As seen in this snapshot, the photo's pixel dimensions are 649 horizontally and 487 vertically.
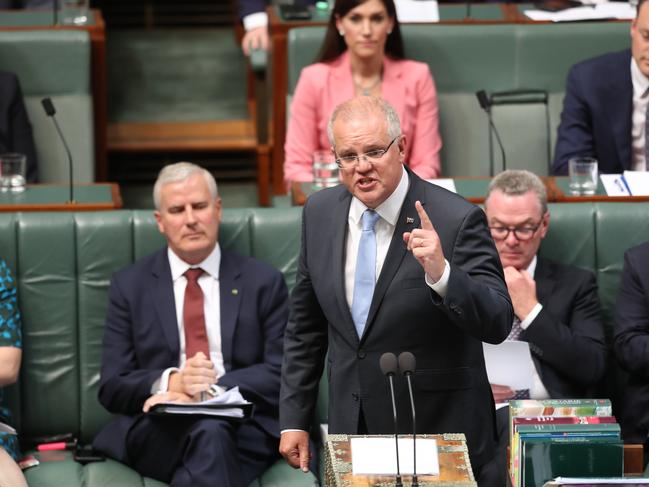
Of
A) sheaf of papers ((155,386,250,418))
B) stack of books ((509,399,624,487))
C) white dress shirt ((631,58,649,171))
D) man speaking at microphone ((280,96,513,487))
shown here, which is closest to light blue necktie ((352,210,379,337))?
man speaking at microphone ((280,96,513,487))

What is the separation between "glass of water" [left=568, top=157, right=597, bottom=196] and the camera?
3.49 meters

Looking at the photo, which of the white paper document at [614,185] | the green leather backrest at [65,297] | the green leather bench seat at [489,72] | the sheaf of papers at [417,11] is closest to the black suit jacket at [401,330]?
the green leather backrest at [65,297]

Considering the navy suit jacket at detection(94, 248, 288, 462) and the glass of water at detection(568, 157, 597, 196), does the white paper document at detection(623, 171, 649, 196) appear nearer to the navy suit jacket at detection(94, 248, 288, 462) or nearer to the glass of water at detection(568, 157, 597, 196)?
the glass of water at detection(568, 157, 597, 196)

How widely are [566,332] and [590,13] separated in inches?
67.6

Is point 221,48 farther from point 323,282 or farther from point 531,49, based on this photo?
point 323,282

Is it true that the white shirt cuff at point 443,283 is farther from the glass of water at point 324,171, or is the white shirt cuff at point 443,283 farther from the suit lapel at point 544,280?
the glass of water at point 324,171

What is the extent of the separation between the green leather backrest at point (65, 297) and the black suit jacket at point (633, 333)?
808 mm

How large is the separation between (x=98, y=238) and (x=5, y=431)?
1.71 ft

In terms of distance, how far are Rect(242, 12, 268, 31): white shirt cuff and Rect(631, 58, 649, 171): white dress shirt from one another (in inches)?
64.1

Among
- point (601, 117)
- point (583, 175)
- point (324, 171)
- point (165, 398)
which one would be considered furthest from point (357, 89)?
point (165, 398)

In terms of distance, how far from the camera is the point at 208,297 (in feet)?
10.5

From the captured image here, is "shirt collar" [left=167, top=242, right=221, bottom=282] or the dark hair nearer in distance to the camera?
"shirt collar" [left=167, top=242, right=221, bottom=282]

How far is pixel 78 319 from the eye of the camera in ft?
10.7

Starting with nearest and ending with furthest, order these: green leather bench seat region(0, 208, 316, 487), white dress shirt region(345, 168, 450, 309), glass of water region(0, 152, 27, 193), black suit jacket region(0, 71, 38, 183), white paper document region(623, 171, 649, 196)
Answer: white dress shirt region(345, 168, 450, 309)
green leather bench seat region(0, 208, 316, 487)
white paper document region(623, 171, 649, 196)
glass of water region(0, 152, 27, 193)
black suit jacket region(0, 71, 38, 183)
